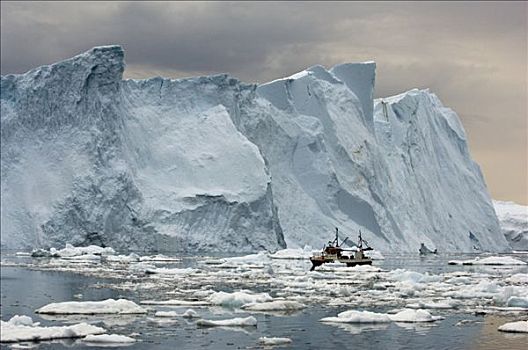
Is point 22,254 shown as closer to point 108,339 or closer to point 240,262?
point 240,262

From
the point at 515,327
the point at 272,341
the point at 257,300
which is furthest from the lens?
the point at 257,300

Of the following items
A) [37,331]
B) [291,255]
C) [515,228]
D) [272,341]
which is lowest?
[272,341]

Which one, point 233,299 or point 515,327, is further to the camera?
point 233,299

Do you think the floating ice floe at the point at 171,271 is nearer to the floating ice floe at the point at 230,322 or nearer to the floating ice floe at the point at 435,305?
the floating ice floe at the point at 435,305

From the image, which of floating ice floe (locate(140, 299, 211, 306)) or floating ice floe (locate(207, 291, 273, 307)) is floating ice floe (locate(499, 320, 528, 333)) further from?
floating ice floe (locate(140, 299, 211, 306))

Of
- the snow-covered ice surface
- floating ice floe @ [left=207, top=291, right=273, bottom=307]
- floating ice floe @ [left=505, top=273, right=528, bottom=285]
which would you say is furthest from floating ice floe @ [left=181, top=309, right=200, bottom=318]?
the snow-covered ice surface

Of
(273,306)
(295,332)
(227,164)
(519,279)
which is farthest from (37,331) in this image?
(227,164)
